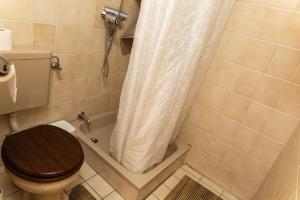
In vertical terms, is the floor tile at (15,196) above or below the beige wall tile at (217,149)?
below

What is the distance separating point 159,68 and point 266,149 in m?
1.03

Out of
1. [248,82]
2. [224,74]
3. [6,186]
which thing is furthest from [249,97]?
[6,186]

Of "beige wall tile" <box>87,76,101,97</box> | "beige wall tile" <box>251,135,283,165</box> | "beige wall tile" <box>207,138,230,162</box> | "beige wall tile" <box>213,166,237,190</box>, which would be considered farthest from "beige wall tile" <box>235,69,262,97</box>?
"beige wall tile" <box>87,76,101,97</box>

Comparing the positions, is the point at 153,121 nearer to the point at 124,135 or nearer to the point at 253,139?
the point at 124,135

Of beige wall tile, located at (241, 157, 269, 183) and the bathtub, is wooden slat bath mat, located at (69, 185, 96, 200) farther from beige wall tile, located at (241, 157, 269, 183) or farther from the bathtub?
beige wall tile, located at (241, 157, 269, 183)

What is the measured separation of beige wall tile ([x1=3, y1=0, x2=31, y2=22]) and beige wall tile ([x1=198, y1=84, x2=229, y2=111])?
1.33m

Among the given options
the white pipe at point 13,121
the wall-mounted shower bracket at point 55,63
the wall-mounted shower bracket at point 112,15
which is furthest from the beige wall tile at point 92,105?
the wall-mounted shower bracket at point 112,15

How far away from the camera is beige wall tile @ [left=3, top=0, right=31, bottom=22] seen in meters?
1.07

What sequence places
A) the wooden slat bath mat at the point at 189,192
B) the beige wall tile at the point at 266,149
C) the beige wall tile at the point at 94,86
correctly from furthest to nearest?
the beige wall tile at the point at 94,86, the wooden slat bath mat at the point at 189,192, the beige wall tile at the point at 266,149

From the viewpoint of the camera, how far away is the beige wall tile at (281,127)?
139 centimetres

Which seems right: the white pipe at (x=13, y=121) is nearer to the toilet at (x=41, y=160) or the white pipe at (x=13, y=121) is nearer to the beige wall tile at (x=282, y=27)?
the toilet at (x=41, y=160)

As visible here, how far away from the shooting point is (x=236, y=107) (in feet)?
5.26

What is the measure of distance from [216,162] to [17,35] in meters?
1.72

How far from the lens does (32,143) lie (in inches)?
43.8
